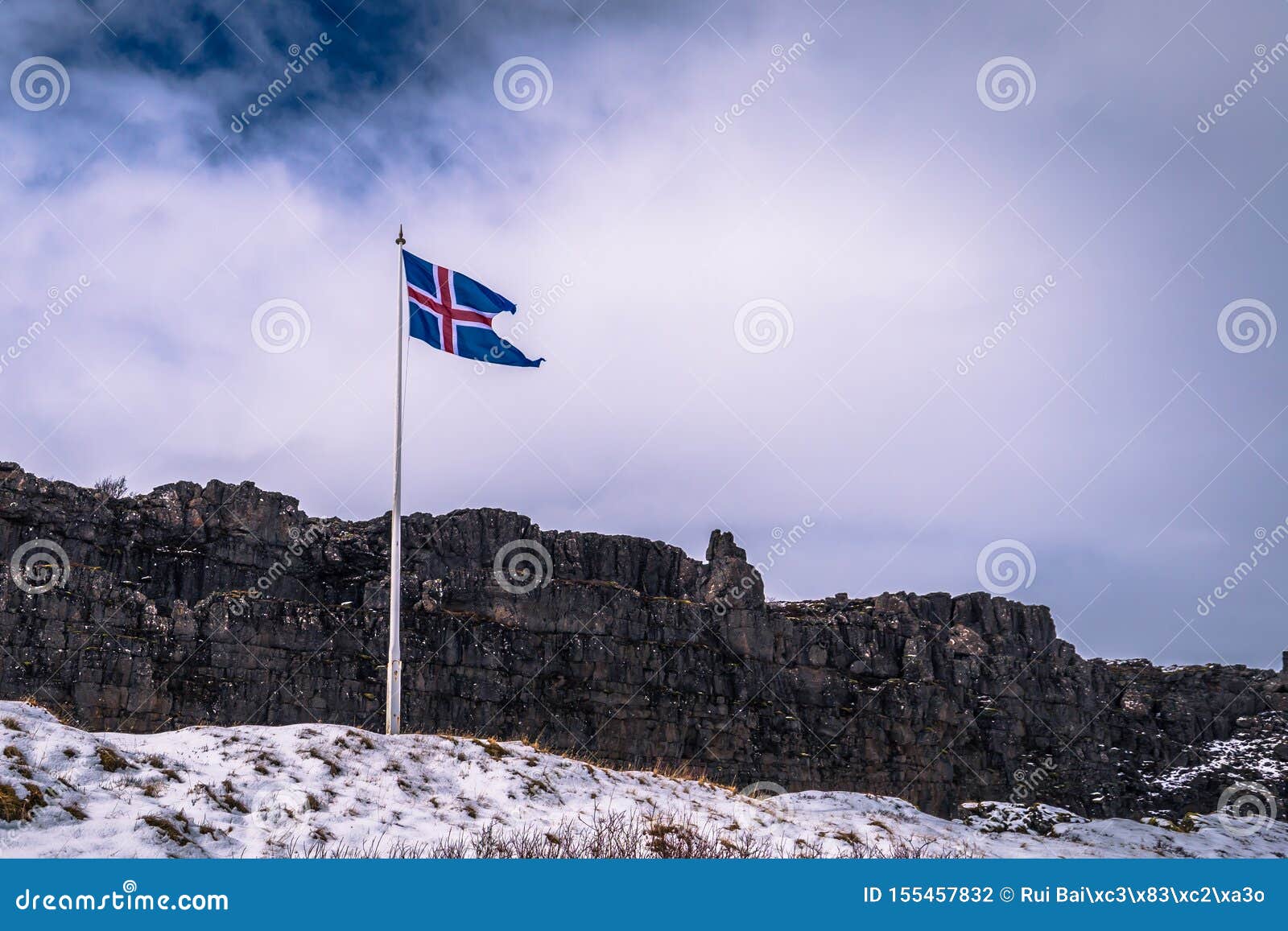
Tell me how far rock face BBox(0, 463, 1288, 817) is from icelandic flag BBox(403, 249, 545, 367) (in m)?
27.3

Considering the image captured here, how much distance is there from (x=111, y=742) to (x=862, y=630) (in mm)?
61468

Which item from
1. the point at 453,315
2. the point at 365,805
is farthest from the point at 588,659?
the point at 365,805

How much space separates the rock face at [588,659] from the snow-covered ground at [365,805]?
2953 centimetres

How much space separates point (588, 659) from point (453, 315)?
137ft

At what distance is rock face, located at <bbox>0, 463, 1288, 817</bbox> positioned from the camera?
50.6 meters

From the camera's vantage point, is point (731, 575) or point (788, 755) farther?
point (731, 575)

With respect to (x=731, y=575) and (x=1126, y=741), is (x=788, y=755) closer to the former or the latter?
(x=731, y=575)

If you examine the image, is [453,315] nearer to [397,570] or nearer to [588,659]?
[397,570]

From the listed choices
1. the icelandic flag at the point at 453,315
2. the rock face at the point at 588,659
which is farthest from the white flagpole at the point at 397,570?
the rock face at the point at 588,659

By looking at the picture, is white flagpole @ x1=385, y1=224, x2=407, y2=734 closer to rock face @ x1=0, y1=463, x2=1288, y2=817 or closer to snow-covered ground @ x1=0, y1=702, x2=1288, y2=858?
snow-covered ground @ x1=0, y1=702, x2=1288, y2=858

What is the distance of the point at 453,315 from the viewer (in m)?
24.2

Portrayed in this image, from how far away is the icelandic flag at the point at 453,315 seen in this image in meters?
24.0

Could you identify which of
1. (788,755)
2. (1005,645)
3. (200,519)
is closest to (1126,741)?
(1005,645)

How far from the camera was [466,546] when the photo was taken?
63.0m
